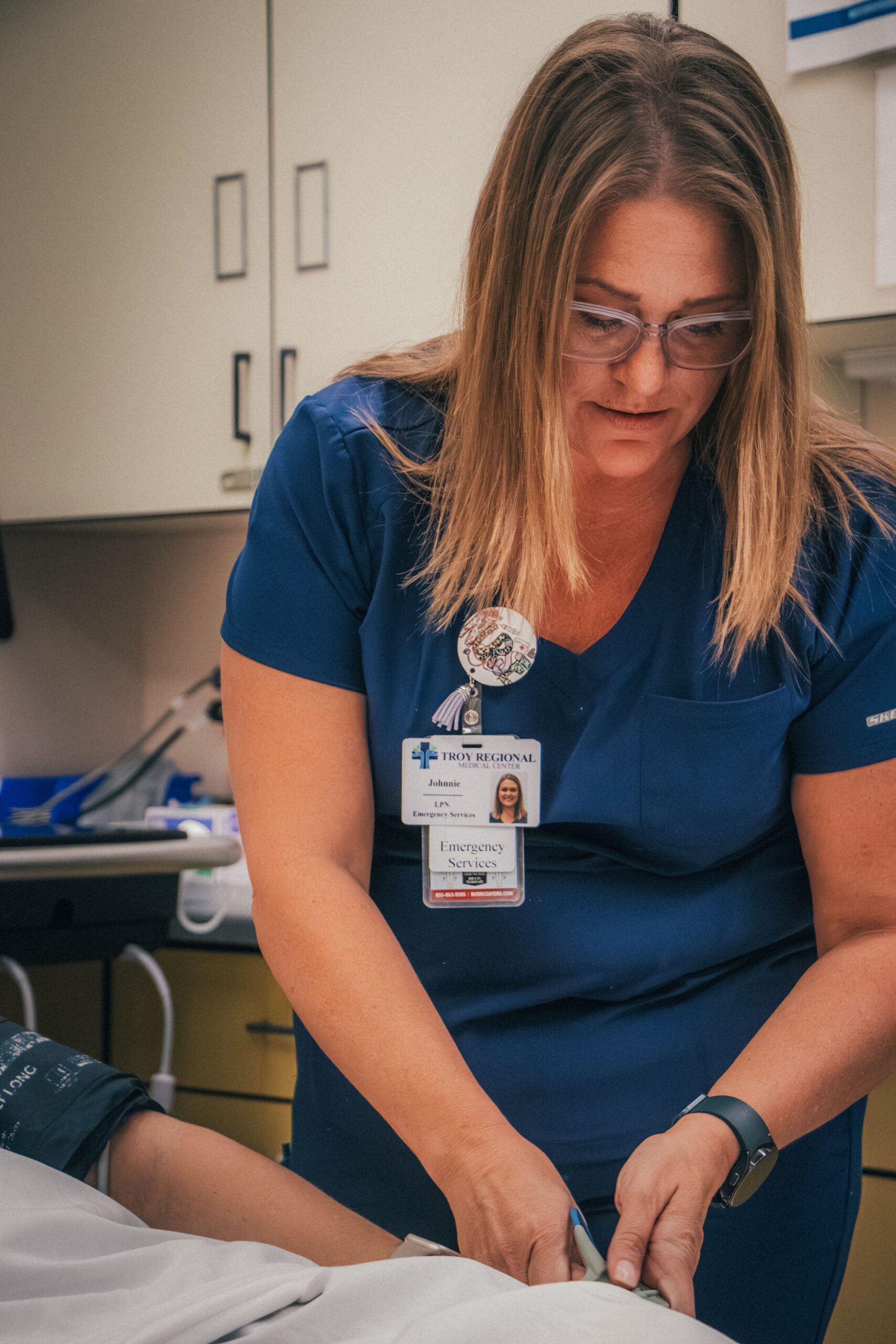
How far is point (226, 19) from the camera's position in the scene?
7.06 ft

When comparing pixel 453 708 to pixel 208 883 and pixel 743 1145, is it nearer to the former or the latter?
pixel 743 1145

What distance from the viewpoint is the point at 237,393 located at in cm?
217

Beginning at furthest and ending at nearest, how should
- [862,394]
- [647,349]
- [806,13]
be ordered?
[862,394] → [806,13] → [647,349]

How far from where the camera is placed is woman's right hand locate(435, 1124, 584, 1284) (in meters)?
0.67

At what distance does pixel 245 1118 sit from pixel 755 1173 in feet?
4.33

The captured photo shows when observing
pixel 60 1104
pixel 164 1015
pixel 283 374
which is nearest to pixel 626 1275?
pixel 60 1104

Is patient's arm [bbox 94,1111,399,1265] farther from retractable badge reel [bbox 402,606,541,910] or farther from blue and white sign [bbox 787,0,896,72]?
blue and white sign [bbox 787,0,896,72]

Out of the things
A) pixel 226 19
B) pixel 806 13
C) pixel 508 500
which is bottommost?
pixel 508 500

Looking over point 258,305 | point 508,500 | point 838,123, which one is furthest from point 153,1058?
point 838,123

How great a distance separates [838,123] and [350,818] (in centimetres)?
131

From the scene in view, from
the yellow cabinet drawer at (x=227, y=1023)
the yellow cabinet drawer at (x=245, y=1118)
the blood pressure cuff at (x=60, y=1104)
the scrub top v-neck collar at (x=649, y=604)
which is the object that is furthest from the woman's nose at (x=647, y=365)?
the yellow cabinet drawer at (x=245, y=1118)

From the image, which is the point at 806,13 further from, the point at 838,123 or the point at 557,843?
the point at 557,843

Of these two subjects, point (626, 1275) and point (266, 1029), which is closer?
point (626, 1275)

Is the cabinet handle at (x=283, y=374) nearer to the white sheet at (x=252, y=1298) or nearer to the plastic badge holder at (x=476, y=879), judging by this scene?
the plastic badge holder at (x=476, y=879)
